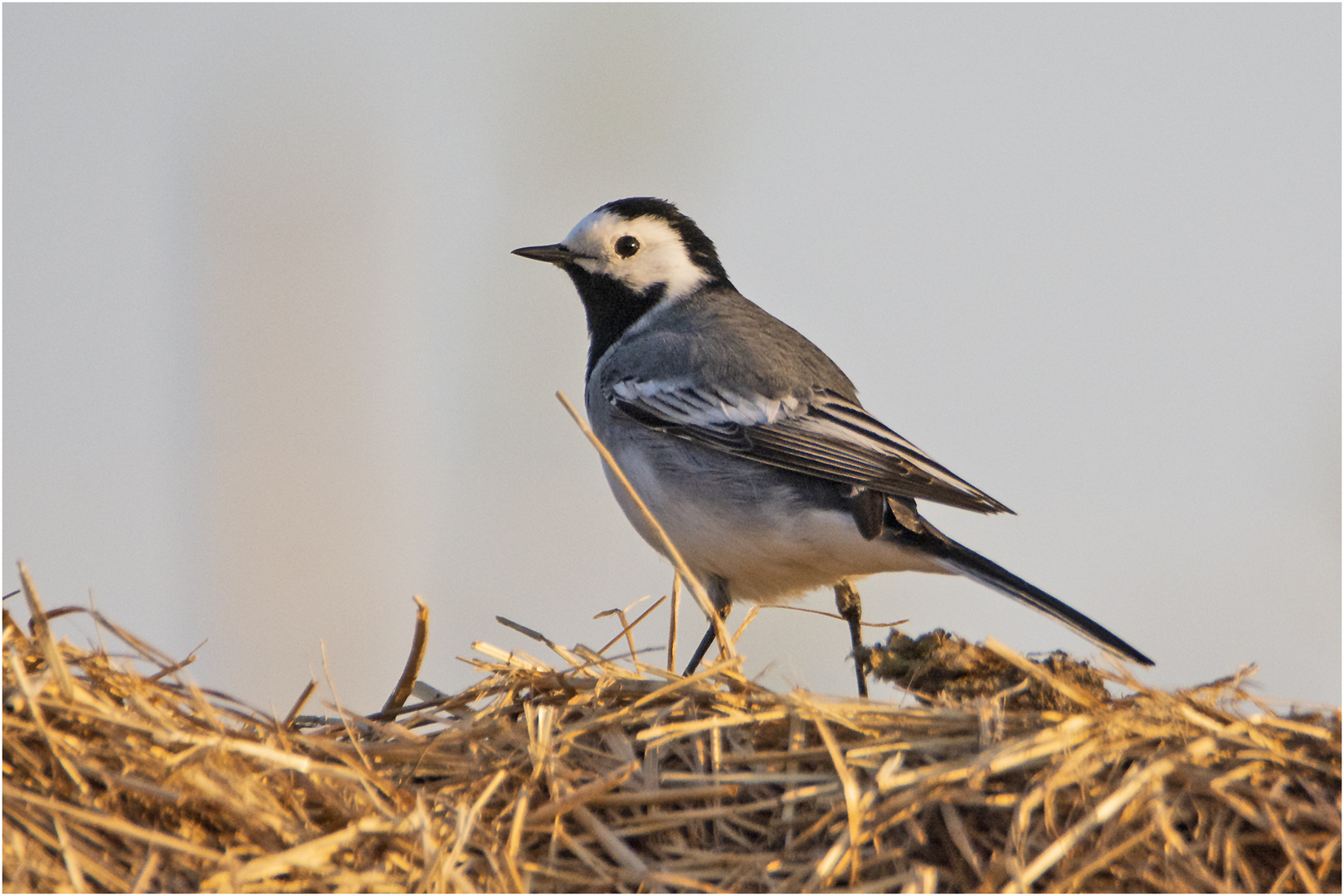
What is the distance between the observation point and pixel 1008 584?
11.1ft

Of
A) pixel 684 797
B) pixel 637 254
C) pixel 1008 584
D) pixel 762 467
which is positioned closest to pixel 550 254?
pixel 637 254

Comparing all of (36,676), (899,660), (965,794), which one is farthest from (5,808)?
(899,660)

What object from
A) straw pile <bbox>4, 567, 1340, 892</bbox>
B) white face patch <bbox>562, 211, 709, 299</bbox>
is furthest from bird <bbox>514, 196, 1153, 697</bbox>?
straw pile <bbox>4, 567, 1340, 892</bbox>

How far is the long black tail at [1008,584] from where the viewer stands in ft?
9.99

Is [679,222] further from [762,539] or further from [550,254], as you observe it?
[762,539]

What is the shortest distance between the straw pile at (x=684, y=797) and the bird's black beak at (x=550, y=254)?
334 centimetres

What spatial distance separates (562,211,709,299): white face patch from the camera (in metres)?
5.43

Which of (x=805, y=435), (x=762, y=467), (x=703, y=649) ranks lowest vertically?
(x=703, y=649)

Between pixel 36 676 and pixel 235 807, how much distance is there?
498 millimetres

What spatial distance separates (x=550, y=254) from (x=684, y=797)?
142 inches

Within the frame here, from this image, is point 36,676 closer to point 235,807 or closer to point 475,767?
point 235,807

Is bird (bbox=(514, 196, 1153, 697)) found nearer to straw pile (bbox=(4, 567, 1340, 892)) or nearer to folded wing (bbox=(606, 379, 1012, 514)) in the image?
folded wing (bbox=(606, 379, 1012, 514))

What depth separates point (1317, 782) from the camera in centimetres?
221

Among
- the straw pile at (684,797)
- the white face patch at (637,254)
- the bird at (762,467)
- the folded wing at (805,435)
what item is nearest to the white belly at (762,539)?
the bird at (762,467)
